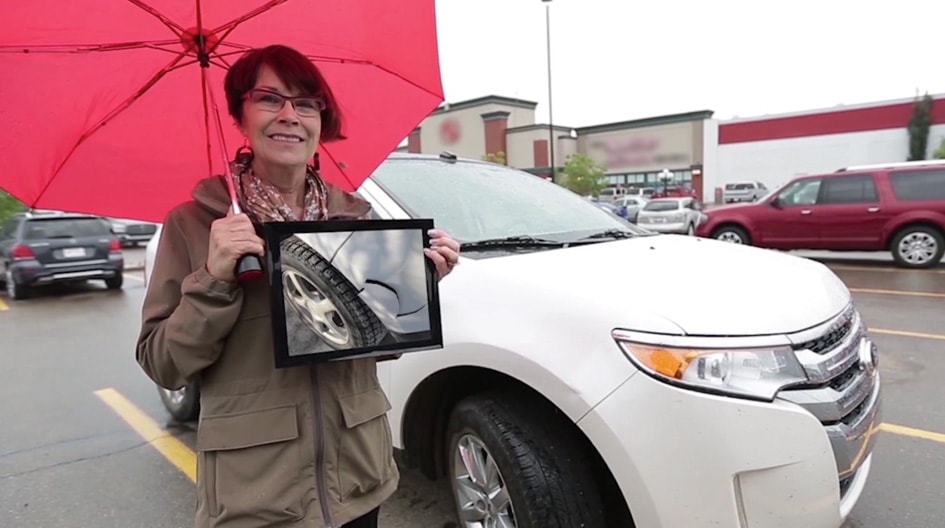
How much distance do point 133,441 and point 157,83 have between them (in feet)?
10.4

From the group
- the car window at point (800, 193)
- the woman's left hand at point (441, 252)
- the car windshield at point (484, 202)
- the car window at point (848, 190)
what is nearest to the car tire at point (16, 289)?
the car windshield at point (484, 202)

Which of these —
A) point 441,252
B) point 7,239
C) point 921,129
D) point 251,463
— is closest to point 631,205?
point 921,129

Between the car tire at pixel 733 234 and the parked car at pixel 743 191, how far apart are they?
2917 centimetres

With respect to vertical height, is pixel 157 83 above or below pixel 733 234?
above

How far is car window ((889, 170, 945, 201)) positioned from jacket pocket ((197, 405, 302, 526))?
12.2m

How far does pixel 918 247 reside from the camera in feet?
34.0

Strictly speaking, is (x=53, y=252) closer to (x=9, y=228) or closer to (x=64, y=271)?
(x=64, y=271)

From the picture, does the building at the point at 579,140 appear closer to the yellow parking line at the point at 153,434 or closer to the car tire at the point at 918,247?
the car tire at the point at 918,247

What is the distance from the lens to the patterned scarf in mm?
1475

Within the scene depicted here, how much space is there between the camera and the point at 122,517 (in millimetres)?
3049

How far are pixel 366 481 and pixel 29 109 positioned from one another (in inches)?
49.3

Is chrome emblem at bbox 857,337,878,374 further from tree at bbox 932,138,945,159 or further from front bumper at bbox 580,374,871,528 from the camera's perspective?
tree at bbox 932,138,945,159

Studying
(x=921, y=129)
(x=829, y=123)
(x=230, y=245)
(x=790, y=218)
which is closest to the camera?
(x=230, y=245)

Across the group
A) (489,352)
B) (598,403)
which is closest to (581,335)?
(598,403)
